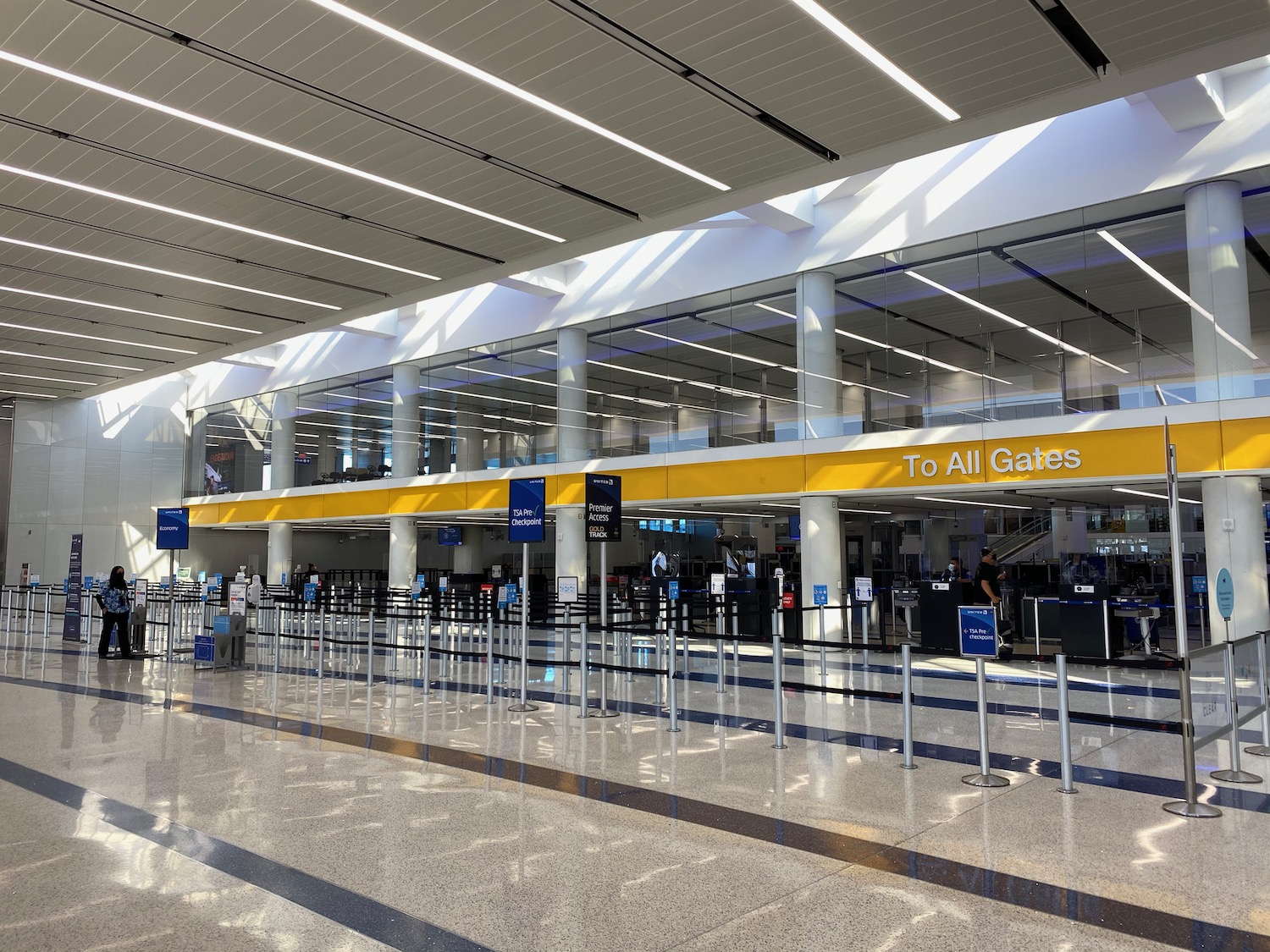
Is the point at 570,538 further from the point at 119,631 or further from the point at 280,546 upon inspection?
the point at 280,546

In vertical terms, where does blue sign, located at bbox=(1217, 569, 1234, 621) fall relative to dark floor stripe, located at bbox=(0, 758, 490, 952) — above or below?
above

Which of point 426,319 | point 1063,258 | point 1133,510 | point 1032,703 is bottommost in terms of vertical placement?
point 1032,703

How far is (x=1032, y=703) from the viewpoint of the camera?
32.3ft

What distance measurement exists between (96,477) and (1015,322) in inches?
1198

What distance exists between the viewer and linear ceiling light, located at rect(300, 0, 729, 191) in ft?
23.5

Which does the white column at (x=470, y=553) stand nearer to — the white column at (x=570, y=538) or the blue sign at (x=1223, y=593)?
the white column at (x=570, y=538)

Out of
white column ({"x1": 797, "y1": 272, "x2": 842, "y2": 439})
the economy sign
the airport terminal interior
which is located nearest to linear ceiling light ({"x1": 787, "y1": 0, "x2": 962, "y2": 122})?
the airport terminal interior

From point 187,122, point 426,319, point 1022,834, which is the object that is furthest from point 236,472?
point 1022,834

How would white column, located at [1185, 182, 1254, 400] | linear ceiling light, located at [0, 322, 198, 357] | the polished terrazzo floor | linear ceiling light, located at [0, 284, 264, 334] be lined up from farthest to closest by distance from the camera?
linear ceiling light, located at [0, 322, 198, 357] < linear ceiling light, located at [0, 284, 264, 334] < white column, located at [1185, 182, 1254, 400] < the polished terrazzo floor

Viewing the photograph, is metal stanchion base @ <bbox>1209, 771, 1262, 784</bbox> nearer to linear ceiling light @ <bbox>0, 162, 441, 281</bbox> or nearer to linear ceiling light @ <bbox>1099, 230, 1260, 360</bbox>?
linear ceiling light @ <bbox>1099, 230, 1260, 360</bbox>

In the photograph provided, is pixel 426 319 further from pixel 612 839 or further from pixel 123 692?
pixel 612 839

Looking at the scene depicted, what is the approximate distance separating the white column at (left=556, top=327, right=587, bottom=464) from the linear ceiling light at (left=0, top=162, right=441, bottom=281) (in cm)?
804

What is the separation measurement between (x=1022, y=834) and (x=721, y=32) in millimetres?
6221

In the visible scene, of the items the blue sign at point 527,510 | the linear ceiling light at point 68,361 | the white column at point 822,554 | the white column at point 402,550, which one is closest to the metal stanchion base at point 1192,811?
the blue sign at point 527,510
